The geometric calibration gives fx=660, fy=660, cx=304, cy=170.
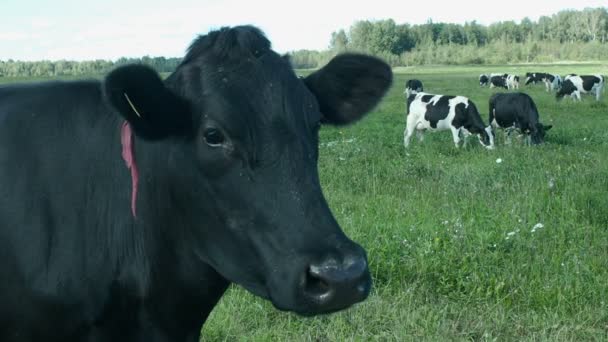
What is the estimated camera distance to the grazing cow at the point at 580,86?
110 feet

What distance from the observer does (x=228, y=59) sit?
Answer: 105 inches

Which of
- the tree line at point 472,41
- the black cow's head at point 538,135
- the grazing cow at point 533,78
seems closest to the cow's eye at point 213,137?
the black cow's head at point 538,135

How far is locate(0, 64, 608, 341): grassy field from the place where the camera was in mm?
4562

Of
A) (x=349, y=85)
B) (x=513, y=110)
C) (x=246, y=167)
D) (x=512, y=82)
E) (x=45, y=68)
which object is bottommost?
(x=512, y=82)

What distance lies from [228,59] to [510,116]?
1649cm

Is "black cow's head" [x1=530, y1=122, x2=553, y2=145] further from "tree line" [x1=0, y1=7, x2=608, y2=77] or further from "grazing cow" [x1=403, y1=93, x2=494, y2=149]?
"tree line" [x1=0, y1=7, x2=608, y2=77]

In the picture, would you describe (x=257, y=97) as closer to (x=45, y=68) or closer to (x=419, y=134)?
(x=419, y=134)

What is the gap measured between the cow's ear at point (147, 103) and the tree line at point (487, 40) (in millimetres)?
57768

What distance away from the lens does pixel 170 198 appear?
272 centimetres

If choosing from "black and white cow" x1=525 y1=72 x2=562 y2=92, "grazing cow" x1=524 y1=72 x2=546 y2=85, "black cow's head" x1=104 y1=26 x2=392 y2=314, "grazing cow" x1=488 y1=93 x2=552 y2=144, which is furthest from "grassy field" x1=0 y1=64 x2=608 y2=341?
"grazing cow" x1=524 y1=72 x2=546 y2=85

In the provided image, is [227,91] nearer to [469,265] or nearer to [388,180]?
[469,265]

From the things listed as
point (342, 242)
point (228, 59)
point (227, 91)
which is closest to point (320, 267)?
point (342, 242)

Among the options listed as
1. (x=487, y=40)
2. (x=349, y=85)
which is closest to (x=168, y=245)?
(x=349, y=85)

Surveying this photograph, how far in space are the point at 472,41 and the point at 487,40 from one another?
4659 millimetres
